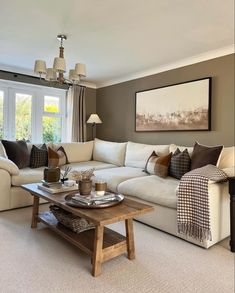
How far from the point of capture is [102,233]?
5.54 feet

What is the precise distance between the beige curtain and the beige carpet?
9.79 feet

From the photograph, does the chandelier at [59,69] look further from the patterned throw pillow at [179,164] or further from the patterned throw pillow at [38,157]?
the patterned throw pillow at [179,164]

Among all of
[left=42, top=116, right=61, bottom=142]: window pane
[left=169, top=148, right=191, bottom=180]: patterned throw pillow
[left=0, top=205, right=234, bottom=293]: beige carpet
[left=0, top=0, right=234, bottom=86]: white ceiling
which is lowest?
[left=0, top=205, right=234, bottom=293]: beige carpet

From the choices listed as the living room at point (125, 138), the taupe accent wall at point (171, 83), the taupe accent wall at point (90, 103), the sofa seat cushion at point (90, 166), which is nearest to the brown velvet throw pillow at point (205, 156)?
the living room at point (125, 138)

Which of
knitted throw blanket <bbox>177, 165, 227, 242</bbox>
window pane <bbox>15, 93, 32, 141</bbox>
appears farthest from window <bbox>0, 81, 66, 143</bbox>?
knitted throw blanket <bbox>177, 165, 227, 242</bbox>

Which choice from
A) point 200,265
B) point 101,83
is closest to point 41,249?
point 200,265

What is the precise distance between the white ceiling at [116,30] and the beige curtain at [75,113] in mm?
1152

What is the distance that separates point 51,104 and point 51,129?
543mm

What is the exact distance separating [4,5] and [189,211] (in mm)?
2642

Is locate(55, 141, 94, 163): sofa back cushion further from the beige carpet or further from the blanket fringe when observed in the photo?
the blanket fringe

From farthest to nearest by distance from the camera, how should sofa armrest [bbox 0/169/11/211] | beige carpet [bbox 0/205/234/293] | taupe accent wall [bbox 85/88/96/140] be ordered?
taupe accent wall [bbox 85/88/96/140], sofa armrest [bbox 0/169/11/211], beige carpet [bbox 0/205/234/293]

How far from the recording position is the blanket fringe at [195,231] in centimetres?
201

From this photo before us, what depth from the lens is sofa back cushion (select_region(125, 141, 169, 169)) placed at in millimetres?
3536

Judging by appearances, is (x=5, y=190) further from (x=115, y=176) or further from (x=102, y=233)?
(x=102, y=233)
